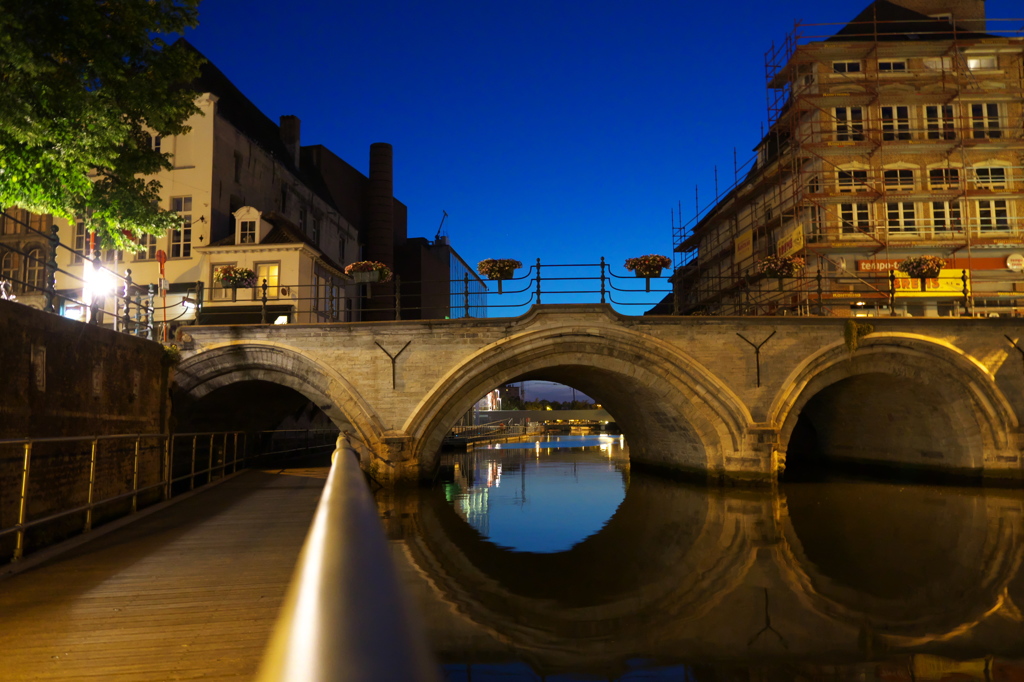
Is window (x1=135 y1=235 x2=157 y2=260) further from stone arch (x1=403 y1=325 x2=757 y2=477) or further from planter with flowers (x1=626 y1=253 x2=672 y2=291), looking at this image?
planter with flowers (x1=626 y1=253 x2=672 y2=291)

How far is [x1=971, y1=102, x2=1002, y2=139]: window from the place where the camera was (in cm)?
2430

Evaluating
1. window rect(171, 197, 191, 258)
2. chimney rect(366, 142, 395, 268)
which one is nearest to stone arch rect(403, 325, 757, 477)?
window rect(171, 197, 191, 258)

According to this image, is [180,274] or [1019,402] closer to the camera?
[1019,402]

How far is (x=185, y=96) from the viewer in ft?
40.2

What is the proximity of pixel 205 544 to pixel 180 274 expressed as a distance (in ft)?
51.7

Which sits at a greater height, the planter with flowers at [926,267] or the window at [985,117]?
the window at [985,117]

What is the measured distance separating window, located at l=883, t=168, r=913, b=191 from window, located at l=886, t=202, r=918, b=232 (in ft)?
2.14

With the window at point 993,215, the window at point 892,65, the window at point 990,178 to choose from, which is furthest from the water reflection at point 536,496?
the window at point 892,65

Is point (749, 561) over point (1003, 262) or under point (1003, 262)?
under

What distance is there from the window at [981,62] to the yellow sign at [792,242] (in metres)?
9.03

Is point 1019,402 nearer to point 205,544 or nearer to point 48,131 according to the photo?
point 205,544

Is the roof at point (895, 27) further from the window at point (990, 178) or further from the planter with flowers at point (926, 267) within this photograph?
the planter with flowers at point (926, 267)

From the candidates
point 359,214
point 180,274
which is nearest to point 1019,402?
point 180,274

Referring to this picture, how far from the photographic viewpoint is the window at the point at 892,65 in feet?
82.0
